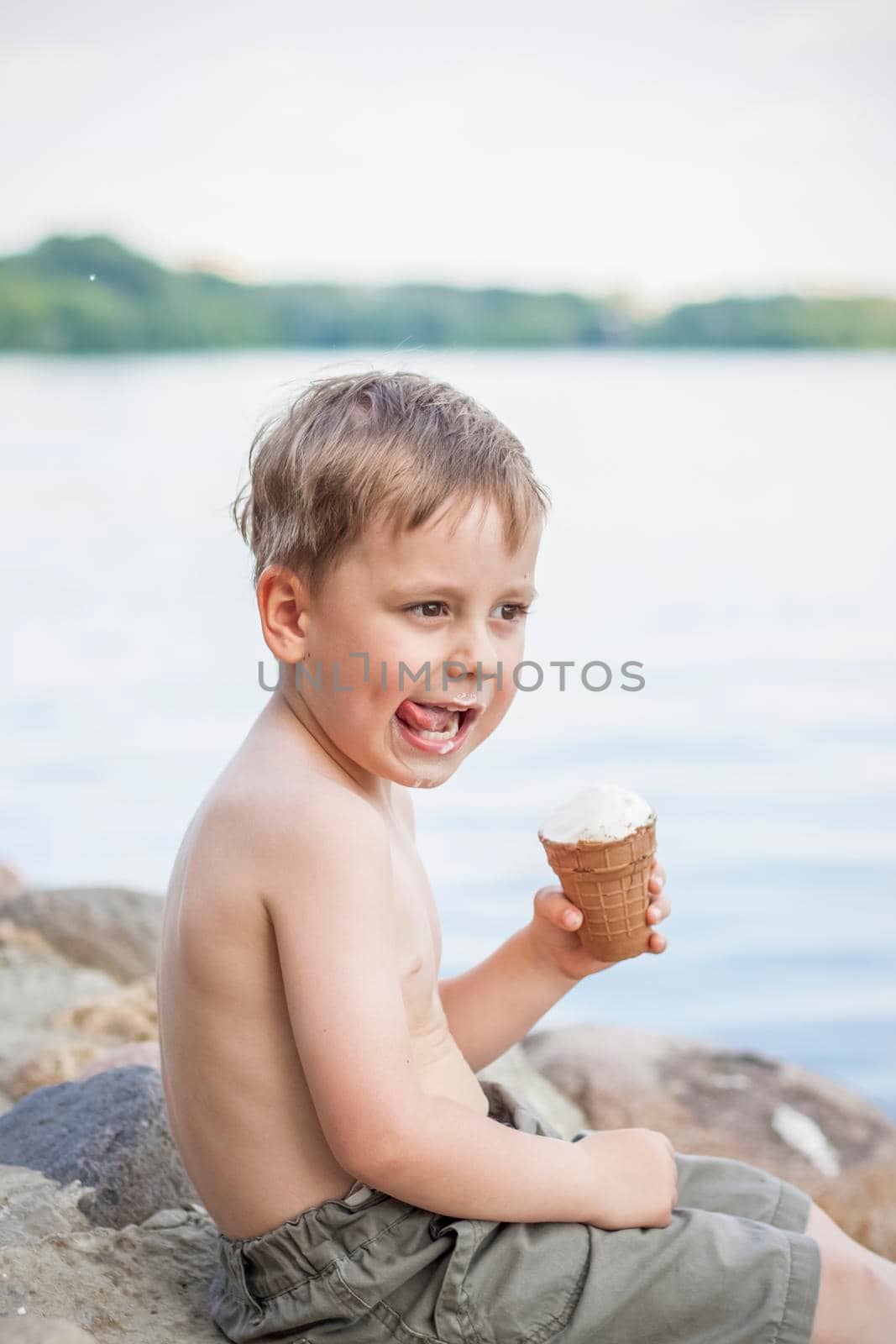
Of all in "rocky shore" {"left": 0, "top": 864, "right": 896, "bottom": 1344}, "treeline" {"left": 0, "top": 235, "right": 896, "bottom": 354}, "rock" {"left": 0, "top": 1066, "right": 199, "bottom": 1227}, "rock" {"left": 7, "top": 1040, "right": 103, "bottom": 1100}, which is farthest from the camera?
"treeline" {"left": 0, "top": 235, "right": 896, "bottom": 354}

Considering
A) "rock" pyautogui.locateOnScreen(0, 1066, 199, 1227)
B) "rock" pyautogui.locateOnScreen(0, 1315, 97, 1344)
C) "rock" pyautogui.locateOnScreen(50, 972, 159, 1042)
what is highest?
"rock" pyautogui.locateOnScreen(0, 1315, 97, 1344)

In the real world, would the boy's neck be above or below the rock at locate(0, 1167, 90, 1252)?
above

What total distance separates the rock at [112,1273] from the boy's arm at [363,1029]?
0.35 metres

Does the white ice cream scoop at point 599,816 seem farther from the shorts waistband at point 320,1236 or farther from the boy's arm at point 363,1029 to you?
the shorts waistband at point 320,1236

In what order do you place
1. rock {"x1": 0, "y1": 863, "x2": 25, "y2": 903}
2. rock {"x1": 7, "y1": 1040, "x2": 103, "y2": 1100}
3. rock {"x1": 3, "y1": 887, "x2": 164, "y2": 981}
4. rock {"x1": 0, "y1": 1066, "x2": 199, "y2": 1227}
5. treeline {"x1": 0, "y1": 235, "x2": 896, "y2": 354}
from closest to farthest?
1. rock {"x1": 0, "y1": 1066, "x2": 199, "y2": 1227}
2. rock {"x1": 7, "y1": 1040, "x2": 103, "y2": 1100}
3. rock {"x1": 3, "y1": 887, "x2": 164, "y2": 981}
4. rock {"x1": 0, "y1": 863, "x2": 25, "y2": 903}
5. treeline {"x1": 0, "y1": 235, "x2": 896, "y2": 354}

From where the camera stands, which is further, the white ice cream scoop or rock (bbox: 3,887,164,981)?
rock (bbox: 3,887,164,981)

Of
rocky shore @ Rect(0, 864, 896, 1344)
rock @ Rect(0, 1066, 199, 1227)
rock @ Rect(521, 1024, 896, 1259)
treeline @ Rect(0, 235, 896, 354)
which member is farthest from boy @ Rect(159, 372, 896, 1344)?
treeline @ Rect(0, 235, 896, 354)

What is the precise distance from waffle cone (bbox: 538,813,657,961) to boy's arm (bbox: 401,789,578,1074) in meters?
0.09

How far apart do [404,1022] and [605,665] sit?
5546 mm

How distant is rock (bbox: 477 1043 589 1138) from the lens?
293 cm

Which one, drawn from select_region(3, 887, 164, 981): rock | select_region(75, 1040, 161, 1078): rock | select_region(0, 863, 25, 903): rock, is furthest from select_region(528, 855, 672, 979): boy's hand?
select_region(0, 863, 25, 903): rock

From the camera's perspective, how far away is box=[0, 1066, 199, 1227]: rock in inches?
79.1

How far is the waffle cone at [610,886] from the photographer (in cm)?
185

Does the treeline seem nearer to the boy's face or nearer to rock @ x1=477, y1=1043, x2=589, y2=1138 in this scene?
rock @ x1=477, y1=1043, x2=589, y2=1138
